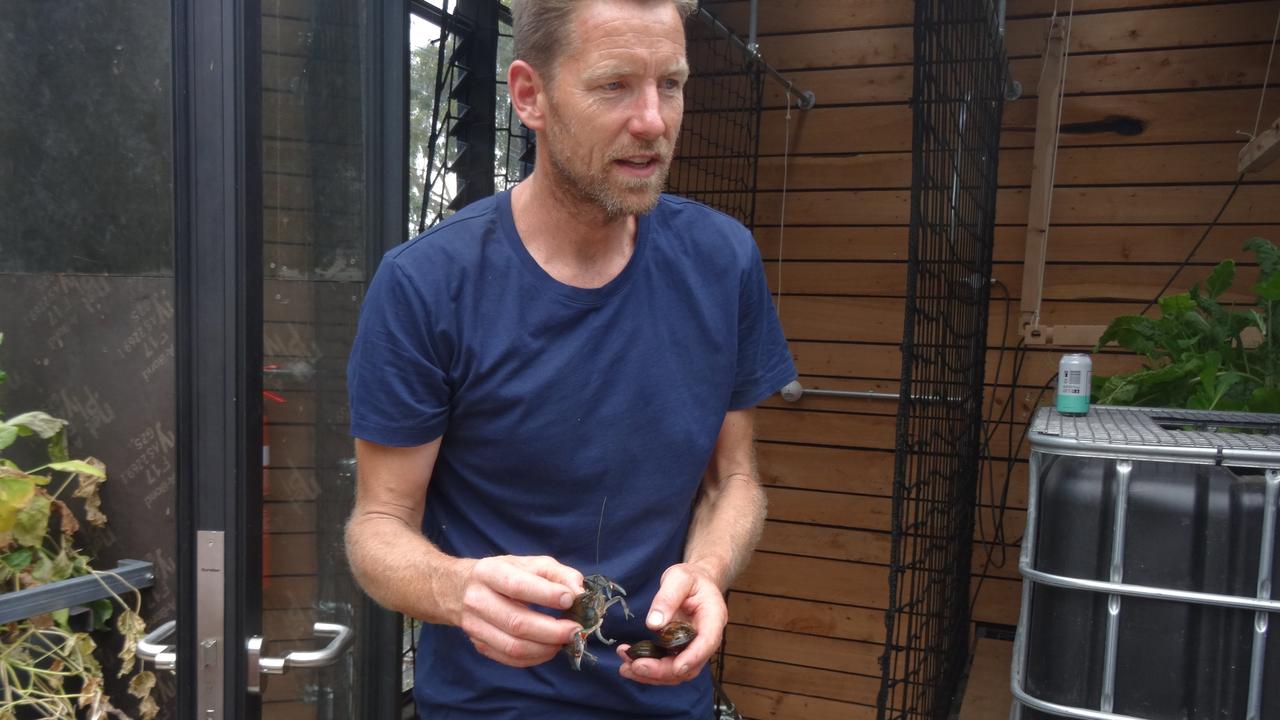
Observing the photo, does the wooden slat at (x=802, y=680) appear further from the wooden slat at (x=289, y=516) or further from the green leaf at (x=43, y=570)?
the green leaf at (x=43, y=570)

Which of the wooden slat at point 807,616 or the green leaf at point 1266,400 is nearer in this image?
the green leaf at point 1266,400

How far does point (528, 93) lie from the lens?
4.57 feet

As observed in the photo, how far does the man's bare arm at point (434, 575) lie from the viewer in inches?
41.3

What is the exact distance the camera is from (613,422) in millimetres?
1337

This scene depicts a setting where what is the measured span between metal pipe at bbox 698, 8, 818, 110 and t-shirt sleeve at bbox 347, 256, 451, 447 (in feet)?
6.30

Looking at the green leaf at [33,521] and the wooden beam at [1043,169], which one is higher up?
the wooden beam at [1043,169]

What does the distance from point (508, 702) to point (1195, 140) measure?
10.2 ft

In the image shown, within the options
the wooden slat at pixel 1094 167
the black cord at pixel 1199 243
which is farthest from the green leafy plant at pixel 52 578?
the black cord at pixel 1199 243

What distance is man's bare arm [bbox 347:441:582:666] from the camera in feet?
3.44

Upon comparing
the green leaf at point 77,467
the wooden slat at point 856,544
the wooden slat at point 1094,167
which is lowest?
the wooden slat at point 856,544

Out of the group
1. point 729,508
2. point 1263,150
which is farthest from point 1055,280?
point 729,508

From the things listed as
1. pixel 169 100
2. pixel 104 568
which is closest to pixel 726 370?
pixel 169 100

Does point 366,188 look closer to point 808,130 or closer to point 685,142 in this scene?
point 685,142

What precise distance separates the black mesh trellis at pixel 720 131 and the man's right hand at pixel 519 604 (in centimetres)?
268
